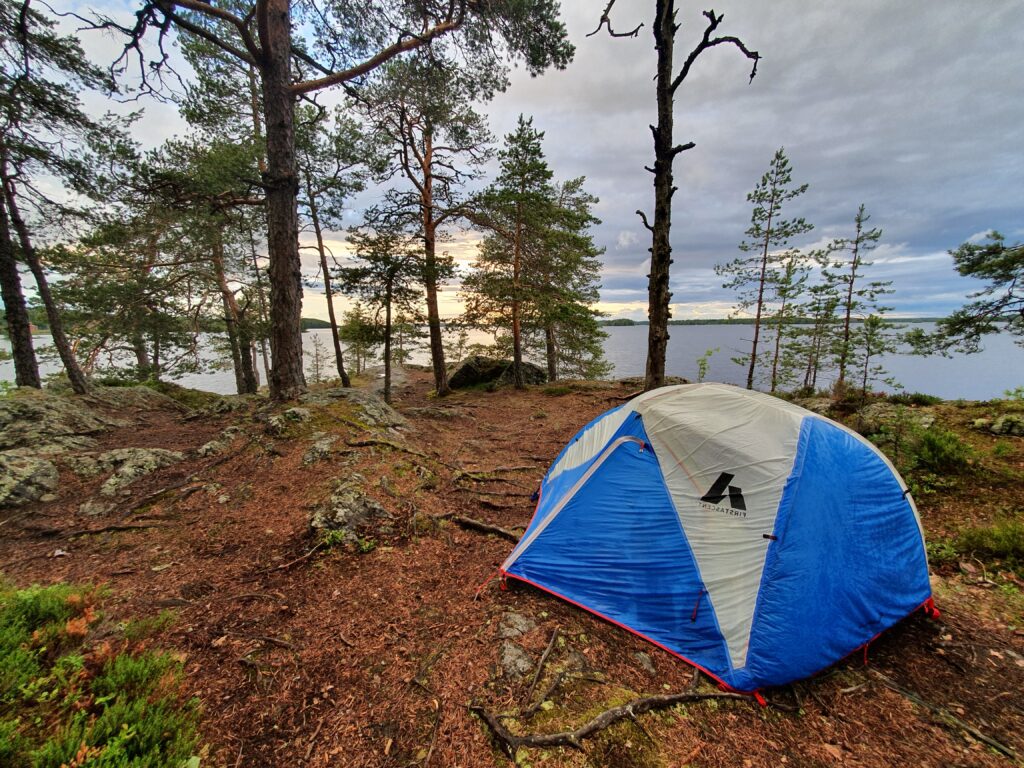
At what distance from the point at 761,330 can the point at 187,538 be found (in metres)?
23.6

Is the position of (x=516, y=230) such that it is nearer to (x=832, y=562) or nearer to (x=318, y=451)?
(x=318, y=451)

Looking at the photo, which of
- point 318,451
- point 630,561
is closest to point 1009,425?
point 630,561

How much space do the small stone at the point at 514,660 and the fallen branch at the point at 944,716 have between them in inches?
112

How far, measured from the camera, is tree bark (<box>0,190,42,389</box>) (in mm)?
8195

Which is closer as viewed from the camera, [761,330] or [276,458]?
[276,458]

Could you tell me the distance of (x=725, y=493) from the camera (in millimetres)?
3336

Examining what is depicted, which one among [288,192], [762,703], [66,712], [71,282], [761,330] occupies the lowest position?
[762,703]

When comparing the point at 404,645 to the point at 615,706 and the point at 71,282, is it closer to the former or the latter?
the point at 615,706

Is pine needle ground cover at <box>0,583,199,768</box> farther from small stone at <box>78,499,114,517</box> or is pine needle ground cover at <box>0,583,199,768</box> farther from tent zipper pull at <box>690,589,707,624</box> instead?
tent zipper pull at <box>690,589,707,624</box>

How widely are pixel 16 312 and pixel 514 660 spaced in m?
13.7

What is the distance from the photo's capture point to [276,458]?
5758 mm

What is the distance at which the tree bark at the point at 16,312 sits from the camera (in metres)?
8.20

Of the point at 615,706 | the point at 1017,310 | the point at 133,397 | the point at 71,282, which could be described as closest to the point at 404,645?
the point at 615,706

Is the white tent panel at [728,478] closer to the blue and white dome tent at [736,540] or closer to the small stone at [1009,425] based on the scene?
the blue and white dome tent at [736,540]
